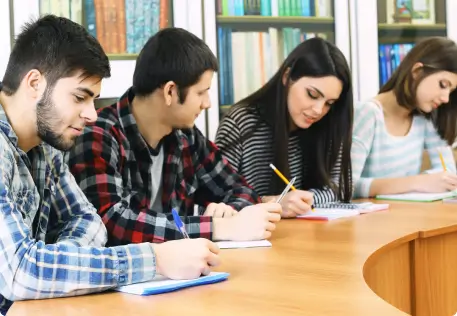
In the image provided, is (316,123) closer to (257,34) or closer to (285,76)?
(285,76)

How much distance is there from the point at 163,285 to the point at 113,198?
1.96 ft

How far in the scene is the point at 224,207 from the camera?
2.15 metres

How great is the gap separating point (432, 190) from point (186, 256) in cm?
166

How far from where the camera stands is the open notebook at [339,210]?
2.34 meters

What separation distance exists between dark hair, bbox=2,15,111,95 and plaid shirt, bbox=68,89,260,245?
1.46ft

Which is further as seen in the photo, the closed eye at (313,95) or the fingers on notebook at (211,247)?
the closed eye at (313,95)

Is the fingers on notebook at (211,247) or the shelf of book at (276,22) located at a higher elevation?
the shelf of book at (276,22)

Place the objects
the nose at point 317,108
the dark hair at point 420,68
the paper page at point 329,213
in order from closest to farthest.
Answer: the paper page at point 329,213 → the nose at point 317,108 → the dark hair at point 420,68

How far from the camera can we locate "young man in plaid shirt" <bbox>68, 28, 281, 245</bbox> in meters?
1.93

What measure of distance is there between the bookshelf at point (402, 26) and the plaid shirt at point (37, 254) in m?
2.56

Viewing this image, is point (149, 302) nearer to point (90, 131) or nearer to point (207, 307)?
point (207, 307)

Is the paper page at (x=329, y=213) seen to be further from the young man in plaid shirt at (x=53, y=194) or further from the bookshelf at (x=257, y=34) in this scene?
the bookshelf at (x=257, y=34)

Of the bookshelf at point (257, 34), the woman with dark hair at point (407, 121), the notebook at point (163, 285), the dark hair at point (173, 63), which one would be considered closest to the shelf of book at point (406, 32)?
the bookshelf at point (257, 34)

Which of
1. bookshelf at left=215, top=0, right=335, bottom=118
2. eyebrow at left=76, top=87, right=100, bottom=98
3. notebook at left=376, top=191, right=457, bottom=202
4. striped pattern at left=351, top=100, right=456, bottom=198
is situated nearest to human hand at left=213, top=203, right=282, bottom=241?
eyebrow at left=76, top=87, right=100, bottom=98
